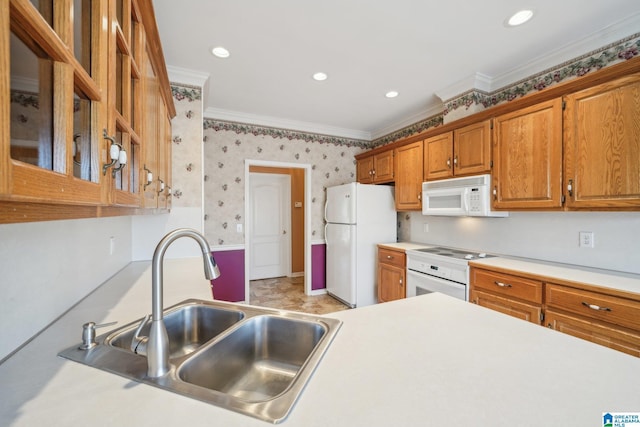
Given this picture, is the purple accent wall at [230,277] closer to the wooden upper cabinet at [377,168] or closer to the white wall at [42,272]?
the white wall at [42,272]

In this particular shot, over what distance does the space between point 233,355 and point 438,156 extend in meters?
2.71

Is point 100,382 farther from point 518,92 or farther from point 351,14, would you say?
point 518,92

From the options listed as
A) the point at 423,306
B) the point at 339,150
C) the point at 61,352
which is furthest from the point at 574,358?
the point at 339,150

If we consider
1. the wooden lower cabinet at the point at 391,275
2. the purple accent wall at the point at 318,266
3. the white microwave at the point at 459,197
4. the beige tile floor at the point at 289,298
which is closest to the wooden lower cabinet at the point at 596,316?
the white microwave at the point at 459,197

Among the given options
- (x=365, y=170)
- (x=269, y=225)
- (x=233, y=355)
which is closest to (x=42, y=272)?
(x=233, y=355)

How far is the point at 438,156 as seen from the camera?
9.31 ft

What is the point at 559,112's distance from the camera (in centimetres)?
189

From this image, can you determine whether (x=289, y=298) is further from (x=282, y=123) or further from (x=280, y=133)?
(x=282, y=123)

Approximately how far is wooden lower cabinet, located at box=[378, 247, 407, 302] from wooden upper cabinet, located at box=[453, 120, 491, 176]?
3.67 ft

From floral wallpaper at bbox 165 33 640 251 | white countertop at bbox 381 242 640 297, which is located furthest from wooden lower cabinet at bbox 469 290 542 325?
floral wallpaper at bbox 165 33 640 251

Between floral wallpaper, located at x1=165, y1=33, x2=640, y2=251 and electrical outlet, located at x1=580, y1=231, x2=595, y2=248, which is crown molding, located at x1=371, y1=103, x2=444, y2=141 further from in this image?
electrical outlet, located at x1=580, y1=231, x2=595, y2=248

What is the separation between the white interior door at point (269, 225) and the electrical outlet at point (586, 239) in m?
Answer: 4.11

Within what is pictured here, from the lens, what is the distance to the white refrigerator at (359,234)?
11.2 ft

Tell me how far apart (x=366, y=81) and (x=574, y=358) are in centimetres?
→ 259
